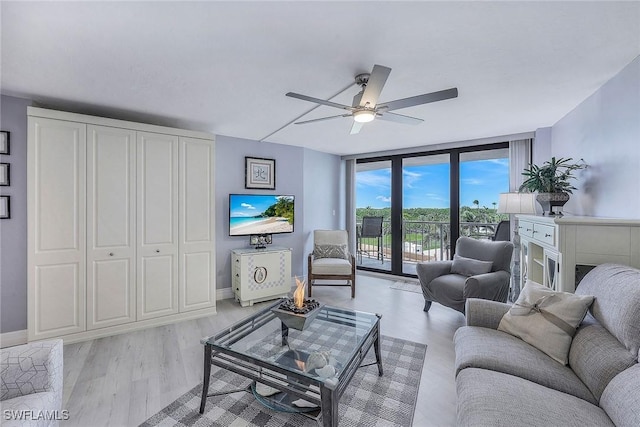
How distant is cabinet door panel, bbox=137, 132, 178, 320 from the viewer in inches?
119

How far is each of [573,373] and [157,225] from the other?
351 centimetres

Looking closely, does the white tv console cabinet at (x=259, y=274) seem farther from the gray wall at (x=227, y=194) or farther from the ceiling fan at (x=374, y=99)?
the ceiling fan at (x=374, y=99)

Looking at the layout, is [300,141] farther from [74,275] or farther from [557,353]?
[557,353]

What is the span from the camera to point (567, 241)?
201 cm

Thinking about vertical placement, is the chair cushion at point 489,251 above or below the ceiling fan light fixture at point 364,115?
below

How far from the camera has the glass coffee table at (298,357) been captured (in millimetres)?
1500

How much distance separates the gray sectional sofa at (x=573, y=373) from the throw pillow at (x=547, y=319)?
40 millimetres

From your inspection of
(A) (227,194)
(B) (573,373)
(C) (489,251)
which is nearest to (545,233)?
(C) (489,251)

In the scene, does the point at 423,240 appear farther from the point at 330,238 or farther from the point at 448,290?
the point at 448,290

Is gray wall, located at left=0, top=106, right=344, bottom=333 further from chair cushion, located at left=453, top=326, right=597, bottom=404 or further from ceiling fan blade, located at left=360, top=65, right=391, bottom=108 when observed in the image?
chair cushion, located at left=453, top=326, right=597, bottom=404

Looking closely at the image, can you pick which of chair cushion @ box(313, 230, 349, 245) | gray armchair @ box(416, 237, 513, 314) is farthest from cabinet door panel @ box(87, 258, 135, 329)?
gray armchair @ box(416, 237, 513, 314)

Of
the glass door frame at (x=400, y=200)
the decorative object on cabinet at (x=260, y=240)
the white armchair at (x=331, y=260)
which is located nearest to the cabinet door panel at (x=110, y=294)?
the decorative object on cabinet at (x=260, y=240)

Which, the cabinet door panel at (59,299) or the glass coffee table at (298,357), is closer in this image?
the glass coffee table at (298,357)

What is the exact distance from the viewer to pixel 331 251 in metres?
4.59
